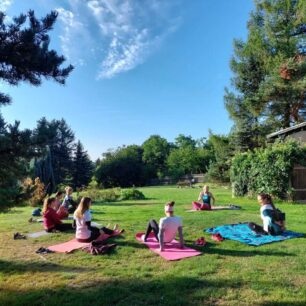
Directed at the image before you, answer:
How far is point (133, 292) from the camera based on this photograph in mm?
4973

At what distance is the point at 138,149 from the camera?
79.1m

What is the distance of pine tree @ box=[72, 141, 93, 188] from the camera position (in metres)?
58.1

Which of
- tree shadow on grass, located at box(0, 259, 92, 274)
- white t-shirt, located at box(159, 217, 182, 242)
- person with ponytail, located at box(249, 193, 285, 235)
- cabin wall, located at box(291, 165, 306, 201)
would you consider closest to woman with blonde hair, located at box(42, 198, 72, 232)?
tree shadow on grass, located at box(0, 259, 92, 274)

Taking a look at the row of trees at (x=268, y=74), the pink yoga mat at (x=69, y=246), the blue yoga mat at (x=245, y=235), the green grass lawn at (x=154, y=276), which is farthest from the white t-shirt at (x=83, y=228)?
the row of trees at (x=268, y=74)

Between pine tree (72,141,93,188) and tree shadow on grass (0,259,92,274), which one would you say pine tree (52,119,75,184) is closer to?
pine tree (72,141,93,188)

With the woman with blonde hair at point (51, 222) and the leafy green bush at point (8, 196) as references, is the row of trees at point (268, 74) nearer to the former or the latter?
the woman with blonde hair at point (51, 222)

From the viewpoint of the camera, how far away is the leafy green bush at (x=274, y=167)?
16.0m

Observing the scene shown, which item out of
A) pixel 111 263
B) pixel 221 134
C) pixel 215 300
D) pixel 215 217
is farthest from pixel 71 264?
pixel 221 134

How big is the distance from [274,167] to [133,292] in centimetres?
1329

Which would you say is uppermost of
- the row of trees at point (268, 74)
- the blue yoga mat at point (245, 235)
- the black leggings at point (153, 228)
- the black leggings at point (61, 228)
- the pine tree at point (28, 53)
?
the row of trees at point (268, 74)

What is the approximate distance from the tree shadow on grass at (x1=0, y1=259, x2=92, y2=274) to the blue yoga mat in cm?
390

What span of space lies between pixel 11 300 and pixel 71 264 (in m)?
1.68

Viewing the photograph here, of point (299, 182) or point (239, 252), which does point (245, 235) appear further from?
point (299, 182)

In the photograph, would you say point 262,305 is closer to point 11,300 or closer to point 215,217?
point 11,300
